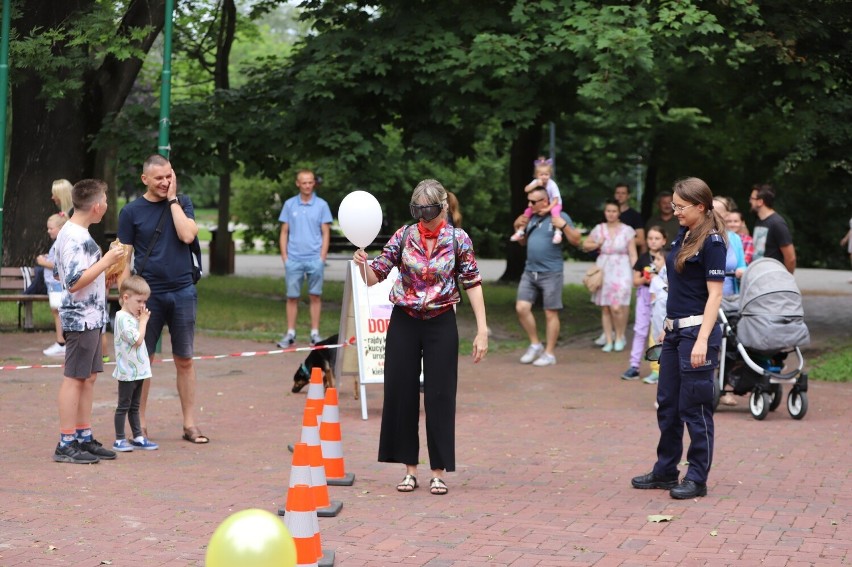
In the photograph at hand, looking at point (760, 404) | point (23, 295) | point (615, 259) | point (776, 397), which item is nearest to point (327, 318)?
point (23, 295)

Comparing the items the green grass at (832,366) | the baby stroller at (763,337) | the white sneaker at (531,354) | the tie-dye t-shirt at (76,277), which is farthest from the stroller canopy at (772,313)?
the tie-dye t-shirt at (76,277)

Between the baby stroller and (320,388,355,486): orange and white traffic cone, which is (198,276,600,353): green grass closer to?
the baby stroller

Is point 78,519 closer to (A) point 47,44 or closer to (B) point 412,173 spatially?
(A) point 47,44

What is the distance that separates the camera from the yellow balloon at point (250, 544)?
3.56 meters

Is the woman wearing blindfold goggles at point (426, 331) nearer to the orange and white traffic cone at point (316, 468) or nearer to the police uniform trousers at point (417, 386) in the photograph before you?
the police uniform trousers at point (417, 386)

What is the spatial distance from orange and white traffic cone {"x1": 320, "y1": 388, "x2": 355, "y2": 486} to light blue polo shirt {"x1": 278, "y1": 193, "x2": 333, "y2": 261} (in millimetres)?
6836

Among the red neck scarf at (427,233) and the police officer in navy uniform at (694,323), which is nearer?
the police officer in navy uniform at (694,323)

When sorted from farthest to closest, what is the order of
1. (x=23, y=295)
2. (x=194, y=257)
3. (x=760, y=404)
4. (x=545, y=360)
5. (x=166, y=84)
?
Result: (x=23, y=295) < (x=166, y=84) < (x=545, y=360) < (x=760, y=404) < (x=194, y=257)

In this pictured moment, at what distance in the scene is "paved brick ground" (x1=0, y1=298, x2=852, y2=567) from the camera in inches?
242

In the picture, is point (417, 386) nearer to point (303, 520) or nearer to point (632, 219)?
point (303, 520)

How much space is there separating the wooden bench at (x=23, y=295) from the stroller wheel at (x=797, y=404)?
804 centimetres

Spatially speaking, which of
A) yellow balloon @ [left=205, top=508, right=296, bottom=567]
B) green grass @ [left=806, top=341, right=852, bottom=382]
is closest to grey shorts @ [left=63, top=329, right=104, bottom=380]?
yellow balloon @ [left=205, top=508, right=296, bottom=567]

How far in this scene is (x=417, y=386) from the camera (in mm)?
7793

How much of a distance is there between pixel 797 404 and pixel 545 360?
3.74m
